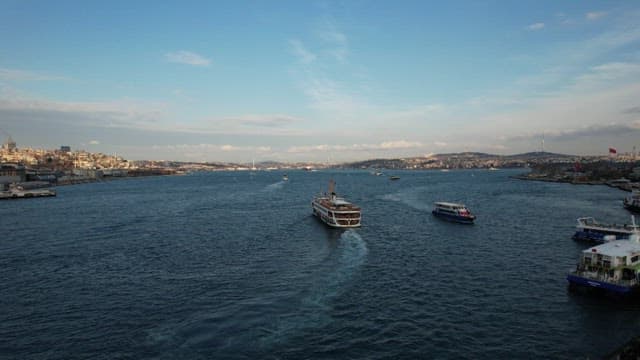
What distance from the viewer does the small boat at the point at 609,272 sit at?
34531mm

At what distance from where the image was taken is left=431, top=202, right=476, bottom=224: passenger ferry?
73.9 m

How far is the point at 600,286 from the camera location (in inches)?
1378

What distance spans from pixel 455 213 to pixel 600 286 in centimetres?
4053

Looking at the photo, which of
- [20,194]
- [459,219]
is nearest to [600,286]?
[459,219]

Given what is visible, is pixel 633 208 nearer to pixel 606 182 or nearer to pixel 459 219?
pixel 459 219

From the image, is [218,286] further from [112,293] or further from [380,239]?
[380,239]

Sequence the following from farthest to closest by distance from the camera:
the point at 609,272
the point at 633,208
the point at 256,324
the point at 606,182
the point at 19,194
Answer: the point at 606,182, the point at 19,194, the point at 633,208, the point at 609,272, the point at 256,324

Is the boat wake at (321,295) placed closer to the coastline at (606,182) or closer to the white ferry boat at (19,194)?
the coastline at (606,182)

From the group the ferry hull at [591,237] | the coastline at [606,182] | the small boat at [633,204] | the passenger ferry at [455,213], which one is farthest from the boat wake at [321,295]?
the coastline at [606,182]

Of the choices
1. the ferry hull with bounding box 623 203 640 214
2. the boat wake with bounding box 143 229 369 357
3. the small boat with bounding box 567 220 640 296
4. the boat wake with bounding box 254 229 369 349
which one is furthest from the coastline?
the boat wake with bounding box 143 229 369 357

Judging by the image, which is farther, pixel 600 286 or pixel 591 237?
pixel 591 237

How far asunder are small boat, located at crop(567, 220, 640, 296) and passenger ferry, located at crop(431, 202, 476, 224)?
35699 millimetres

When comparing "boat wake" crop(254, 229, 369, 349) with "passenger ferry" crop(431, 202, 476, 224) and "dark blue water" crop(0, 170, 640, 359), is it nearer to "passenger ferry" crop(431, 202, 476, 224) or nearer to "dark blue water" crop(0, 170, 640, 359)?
"dark blue water" crop(0, 170, 640, 359)

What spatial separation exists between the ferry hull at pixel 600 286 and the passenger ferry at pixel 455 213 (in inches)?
1457
